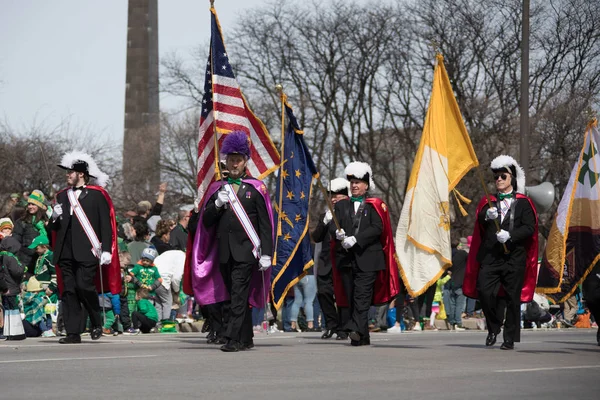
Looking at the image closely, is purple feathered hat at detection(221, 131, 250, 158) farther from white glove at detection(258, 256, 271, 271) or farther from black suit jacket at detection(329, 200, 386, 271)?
black suit jacket at detection(329, 200, 386, 271)

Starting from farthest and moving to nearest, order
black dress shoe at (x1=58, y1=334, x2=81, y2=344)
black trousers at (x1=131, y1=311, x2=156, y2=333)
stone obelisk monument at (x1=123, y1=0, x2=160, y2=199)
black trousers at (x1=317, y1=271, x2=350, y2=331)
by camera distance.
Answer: stone obelisk monument at (x1=123, y1=0, x2=160, y2=199) → black trousers at (x1=131, y1=311, x2=156, y2=333) → black trousers at (x1=317, y1=271, x2=350, y2=331) → black dress shoe at (x1=58, y1=334, x2=81, y2=344)

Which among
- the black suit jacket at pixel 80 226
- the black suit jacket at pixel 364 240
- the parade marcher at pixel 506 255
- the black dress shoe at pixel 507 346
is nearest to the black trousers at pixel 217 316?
the black suit jacket at pixel 80 226

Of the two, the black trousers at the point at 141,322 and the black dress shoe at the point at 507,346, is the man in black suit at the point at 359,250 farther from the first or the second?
the black trousers at the point at 141,322

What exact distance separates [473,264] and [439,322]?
9751 millimetres

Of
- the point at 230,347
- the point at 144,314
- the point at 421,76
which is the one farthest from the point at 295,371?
the point at 421,76

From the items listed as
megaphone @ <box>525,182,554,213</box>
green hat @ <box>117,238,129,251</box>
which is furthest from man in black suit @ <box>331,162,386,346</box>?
megaphone @ <box>525,182,554,213</box>

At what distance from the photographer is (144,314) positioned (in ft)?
61.6

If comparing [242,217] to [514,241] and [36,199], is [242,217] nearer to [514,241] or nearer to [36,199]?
[514,241]

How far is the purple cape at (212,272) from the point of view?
1347 centimetres

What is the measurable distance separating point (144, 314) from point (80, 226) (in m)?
4.41

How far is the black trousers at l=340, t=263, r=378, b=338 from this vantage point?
557 inches

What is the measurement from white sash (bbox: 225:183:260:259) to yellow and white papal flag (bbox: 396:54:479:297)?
267cm

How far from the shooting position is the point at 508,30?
128ft

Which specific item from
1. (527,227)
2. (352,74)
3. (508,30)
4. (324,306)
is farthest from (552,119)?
(527,227)
